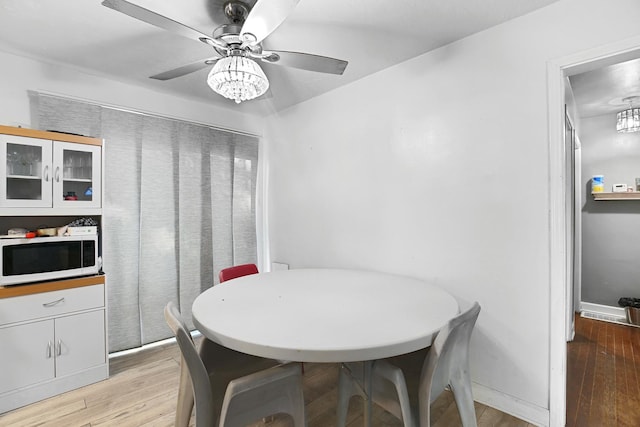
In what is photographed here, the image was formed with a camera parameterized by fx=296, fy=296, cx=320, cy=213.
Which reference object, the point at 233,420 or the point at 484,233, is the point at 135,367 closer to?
the point at 233,420

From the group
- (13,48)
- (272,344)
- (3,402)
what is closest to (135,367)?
(3,402)

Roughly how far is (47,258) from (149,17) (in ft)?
5.96

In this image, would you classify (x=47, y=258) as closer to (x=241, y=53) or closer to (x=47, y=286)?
(x=47, y=286)

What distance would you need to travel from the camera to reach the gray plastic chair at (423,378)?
112 centimetres

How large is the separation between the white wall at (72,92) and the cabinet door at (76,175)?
0.43m

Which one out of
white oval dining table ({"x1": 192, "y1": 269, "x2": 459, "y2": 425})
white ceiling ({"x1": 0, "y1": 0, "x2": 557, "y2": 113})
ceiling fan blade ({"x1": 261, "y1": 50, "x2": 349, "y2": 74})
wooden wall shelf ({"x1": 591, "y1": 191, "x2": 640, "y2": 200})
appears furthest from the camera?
wooden wall shelf ({"x1": 591, "y1": 191, "x2": 640, "y2": 200})

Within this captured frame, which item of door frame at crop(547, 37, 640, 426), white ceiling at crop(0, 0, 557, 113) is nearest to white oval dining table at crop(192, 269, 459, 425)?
door frame at crop(547, 37, 640, 426)

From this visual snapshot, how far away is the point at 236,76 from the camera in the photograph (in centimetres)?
145

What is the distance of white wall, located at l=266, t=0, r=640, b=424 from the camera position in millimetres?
1676

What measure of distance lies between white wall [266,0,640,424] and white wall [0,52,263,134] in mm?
1593

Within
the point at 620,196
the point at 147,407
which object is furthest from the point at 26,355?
the point at 620,196

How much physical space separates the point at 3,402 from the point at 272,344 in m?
2.04

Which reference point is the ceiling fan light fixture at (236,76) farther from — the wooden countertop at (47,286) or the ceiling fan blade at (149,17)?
the wooden countertop at (47,286)

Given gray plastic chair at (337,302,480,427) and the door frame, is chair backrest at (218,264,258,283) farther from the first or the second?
the door frame
